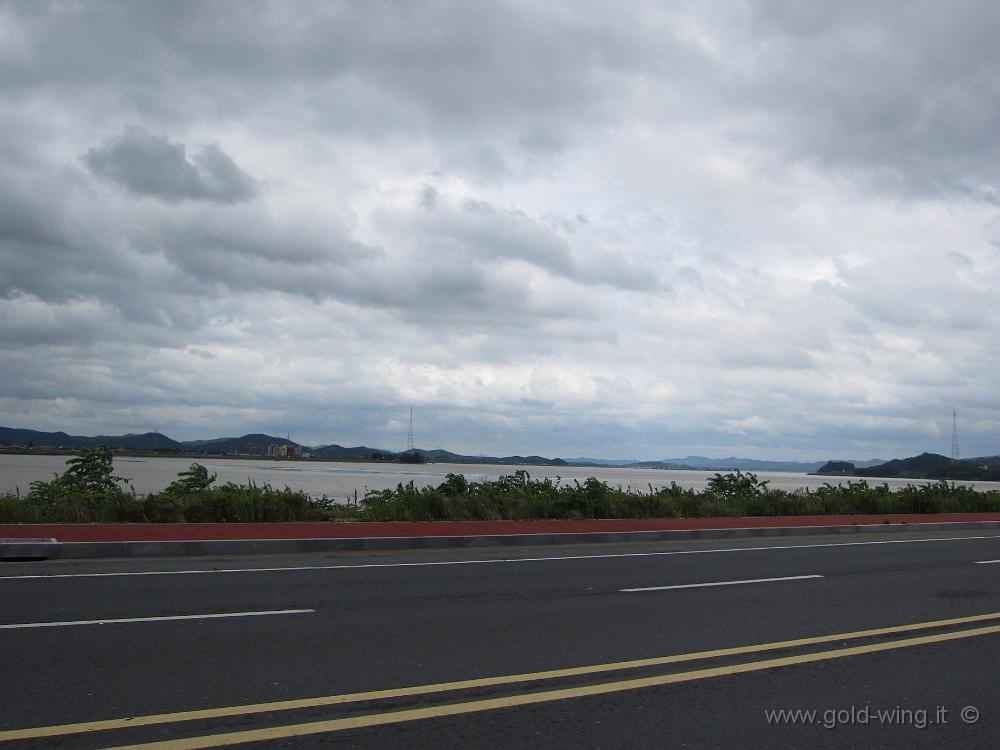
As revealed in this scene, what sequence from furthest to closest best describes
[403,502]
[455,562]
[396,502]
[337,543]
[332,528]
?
[403,502] < [396,502] < [332,528] < [337,543] < [455,562]

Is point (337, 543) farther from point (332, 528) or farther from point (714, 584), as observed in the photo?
point (714, 584)

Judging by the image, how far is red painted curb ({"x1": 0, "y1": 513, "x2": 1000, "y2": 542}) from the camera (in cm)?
1409

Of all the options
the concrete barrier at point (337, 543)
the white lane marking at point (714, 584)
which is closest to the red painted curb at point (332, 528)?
the concrete barrier at point (337, 543)

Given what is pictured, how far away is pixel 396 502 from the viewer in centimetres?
1969

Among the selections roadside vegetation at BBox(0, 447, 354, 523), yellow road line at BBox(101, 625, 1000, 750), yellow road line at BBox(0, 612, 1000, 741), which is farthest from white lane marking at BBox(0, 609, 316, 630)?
roadside vegetation at BBox(0, 447, 354, 523)

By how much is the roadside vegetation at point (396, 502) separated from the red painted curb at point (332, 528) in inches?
62.1

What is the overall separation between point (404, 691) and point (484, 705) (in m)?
0.61

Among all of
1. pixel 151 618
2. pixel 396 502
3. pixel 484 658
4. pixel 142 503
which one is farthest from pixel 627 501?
pixel 484 658

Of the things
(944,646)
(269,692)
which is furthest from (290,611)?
(944,646)

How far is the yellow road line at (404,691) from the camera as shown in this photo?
507cm

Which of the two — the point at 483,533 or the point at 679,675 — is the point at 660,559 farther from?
the point at 679,675

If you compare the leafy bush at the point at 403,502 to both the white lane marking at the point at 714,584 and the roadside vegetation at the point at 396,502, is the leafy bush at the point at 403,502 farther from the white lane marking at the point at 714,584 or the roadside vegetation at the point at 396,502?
the white lane marking at the point at 714,584

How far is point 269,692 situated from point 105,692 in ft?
3.60

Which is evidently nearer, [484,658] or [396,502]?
[484,658]
